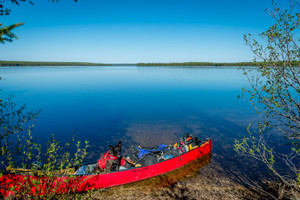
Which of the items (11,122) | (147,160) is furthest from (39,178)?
(11,122)

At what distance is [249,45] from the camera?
6383mm

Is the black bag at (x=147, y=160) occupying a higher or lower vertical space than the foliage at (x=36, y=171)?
lower

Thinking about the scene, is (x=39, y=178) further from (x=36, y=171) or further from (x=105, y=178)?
(x=105, y=178)

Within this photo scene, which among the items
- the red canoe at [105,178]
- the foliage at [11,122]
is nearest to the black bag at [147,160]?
the red canoe at [105,178]

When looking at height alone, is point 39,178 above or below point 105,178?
above

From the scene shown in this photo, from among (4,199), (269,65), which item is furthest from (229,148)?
(4,199)

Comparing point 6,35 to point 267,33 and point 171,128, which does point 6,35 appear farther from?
point 171,128

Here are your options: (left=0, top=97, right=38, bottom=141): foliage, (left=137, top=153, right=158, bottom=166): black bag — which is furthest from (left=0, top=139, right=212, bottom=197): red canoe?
(left=0, top=97, right=38, bottom=141): foliage

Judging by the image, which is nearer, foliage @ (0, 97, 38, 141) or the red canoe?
foliage @ (0, 97, 38, 141)

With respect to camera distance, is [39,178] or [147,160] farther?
[147,160]

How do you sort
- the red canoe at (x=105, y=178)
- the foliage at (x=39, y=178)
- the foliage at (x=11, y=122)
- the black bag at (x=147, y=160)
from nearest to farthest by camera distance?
the foliage at (x=39, y=178) < the foliage at (x=11, y=122) < the red canoe at (x=105, y=178) < the black bag at (x=147, y=160)

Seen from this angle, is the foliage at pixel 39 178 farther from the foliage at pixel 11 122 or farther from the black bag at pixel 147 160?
the black bag at pixel 147 160

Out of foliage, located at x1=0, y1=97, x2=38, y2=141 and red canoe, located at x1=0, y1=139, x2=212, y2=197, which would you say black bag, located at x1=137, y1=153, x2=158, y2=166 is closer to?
red canoe, located at x1=0, y1=139, x2=212, y2=197

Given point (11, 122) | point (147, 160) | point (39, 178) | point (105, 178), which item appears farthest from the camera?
point (11, 122)
